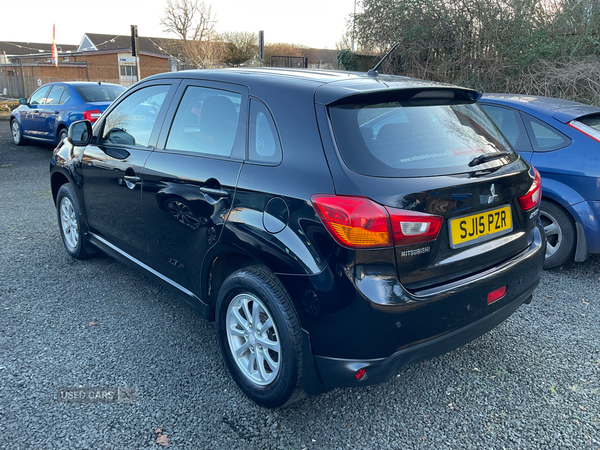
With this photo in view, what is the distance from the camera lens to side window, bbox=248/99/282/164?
245 cm

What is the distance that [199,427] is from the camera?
2443 millimetres

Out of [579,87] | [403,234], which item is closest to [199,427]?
[403,234]

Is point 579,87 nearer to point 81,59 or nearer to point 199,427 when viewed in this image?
point 199,427

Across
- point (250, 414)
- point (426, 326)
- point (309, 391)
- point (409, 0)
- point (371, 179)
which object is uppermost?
point (409, 0)

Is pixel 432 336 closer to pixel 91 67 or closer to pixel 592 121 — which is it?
pixel 592 121

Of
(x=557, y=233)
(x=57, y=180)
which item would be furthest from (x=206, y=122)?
(x=557, y=233)

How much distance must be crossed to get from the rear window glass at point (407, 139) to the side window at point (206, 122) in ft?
2.36

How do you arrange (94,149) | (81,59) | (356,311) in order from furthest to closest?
(81,59) → (94,149) → (356,311)

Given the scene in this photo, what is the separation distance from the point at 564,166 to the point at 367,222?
299cm

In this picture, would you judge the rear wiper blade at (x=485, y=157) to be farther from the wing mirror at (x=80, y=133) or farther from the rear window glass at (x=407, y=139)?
the wing mirror at (x=80, y=133)

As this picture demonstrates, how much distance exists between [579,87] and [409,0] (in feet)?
18.1

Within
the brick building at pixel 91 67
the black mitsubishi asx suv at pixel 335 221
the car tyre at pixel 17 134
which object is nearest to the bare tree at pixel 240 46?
the brick building at pixel 91 67

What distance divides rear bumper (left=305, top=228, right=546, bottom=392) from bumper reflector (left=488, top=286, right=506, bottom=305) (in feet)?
0.09

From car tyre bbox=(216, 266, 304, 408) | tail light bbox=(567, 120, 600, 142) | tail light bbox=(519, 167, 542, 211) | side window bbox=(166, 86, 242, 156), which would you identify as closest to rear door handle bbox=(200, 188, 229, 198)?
side window bbox=(166, 86, 242, 156)
